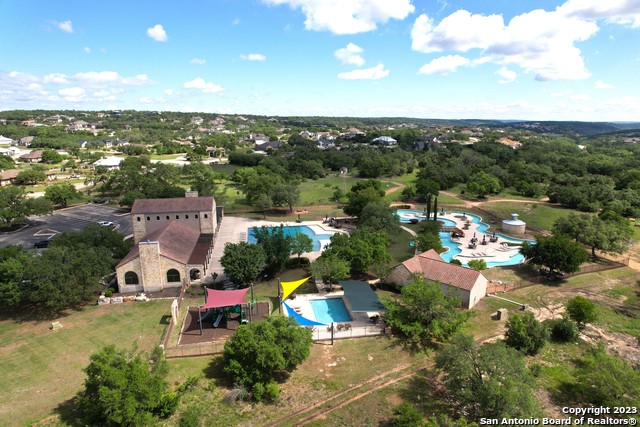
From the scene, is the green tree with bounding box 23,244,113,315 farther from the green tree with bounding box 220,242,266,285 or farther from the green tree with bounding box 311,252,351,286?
the green tree with bounding box 311,252,351,286

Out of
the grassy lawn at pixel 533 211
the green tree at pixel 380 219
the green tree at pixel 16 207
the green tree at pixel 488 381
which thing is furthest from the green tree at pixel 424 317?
the green tree at pixel 16 207

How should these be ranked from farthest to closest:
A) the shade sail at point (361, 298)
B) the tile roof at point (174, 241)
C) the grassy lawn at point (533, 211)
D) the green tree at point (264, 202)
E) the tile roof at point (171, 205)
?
the green tree at point (264, 202)
the grassy lawn at point (533, 211)
the tile roof at point (171, 205)
the tile roof at point (174, 241)
the shade sail at point (361, 298)

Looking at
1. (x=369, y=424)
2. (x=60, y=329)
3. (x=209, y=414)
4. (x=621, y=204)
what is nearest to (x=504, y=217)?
(x=621, y=204)

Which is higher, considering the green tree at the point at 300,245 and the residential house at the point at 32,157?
the residential house at the point at 32,157

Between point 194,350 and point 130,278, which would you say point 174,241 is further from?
point 194,350

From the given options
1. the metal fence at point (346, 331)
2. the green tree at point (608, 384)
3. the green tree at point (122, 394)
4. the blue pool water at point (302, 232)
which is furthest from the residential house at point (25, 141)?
the green tree at point (608, 384)

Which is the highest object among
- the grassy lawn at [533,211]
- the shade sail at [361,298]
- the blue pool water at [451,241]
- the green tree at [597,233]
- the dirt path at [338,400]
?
the green tree at [597,233]

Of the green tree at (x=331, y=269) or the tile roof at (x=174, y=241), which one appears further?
the tile roof at (x=174, y=241)

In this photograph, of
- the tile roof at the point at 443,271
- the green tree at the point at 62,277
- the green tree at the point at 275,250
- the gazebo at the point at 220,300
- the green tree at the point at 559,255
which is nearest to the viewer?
the gazebo at the point at 220,300

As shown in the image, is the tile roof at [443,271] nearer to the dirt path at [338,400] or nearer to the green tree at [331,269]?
the green tree at [331,269]
